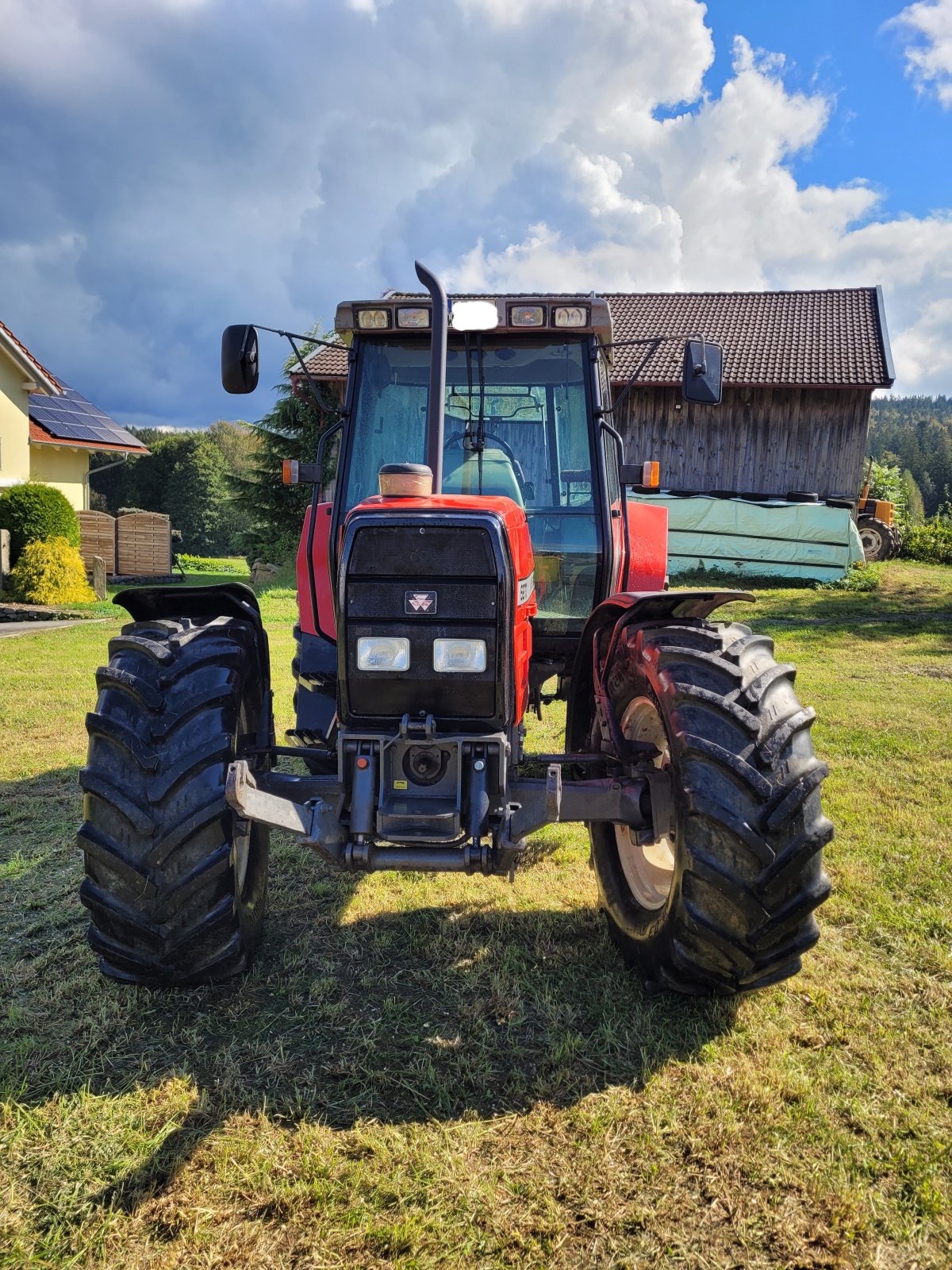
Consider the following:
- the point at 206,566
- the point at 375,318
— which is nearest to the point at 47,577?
the point at 375,318

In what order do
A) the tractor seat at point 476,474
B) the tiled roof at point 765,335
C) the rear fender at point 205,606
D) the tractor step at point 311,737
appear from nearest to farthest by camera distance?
the rear fender at point 205,606 < the tractor step at point 311,737 < the tractor seat at point 476,474 < the tiled roof at point 765,335

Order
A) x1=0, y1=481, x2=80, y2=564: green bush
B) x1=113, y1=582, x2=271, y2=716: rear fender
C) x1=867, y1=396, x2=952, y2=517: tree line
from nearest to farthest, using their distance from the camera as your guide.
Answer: x1=113, y1=582, x2=271, y2=716: rear fender
x1=0, y1=481, x2=80, y2=564: green bush
x1=867, y1=396, x2=952, y2=517: tree line

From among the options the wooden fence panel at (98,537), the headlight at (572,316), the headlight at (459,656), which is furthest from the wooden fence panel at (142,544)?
the headlight at (459,656)

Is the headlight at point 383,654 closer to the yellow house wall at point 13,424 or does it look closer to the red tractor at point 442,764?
the red tractor at point 442,764

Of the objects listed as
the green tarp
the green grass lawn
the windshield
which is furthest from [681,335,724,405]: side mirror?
the green tarp

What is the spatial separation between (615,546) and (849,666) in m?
6.09

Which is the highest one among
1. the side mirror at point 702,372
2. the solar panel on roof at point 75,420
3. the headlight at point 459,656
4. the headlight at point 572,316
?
the solar panel on roof at point 75,420

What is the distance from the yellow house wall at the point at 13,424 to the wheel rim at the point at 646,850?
1913 centimetres

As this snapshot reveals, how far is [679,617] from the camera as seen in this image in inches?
136

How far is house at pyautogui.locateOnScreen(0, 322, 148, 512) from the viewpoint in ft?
63.6

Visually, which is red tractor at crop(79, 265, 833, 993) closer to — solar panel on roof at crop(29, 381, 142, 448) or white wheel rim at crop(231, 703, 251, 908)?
white wheel rim at crop(231, 703, 251, 908)

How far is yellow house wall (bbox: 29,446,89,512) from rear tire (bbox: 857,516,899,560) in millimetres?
18118

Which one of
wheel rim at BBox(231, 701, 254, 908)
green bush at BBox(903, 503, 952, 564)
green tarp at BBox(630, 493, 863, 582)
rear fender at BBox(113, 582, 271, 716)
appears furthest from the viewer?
green bush at BBox(903, 503, 952, 564)

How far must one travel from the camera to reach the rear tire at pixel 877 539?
18375mm
